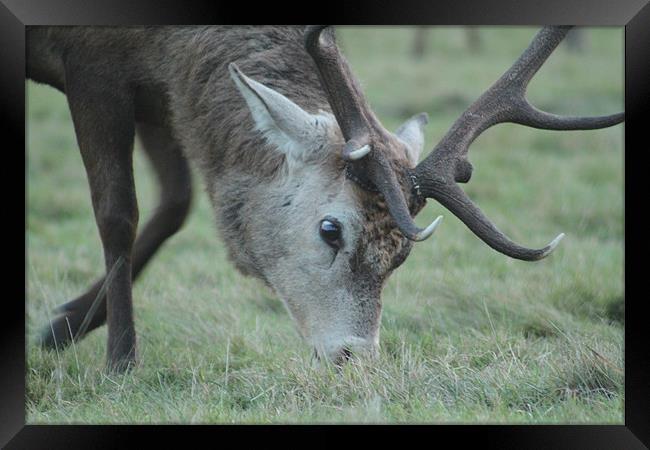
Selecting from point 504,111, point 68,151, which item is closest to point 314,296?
point 504,111

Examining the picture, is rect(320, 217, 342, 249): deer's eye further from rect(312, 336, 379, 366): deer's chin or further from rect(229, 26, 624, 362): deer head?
rect(312, 336, 379, 366): deer's chin

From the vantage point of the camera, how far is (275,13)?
181 inches

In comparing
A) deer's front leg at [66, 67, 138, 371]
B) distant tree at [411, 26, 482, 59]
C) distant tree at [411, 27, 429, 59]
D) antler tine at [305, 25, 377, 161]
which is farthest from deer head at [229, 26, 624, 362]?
distant tree at [411, 27, 429, 59]

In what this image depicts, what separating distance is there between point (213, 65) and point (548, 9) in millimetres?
1761

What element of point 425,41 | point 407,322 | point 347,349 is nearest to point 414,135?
point 407,322

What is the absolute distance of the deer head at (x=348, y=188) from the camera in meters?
4.81

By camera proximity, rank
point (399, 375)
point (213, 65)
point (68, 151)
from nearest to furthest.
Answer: point (399, 375) < point (213, 65) < point (68, 151)

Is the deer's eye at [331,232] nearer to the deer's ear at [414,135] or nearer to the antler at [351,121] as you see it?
the antler at [351,121]

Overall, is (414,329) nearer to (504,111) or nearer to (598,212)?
(504,111)

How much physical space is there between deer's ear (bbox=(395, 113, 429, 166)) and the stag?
0.01m

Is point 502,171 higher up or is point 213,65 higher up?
point 213,65

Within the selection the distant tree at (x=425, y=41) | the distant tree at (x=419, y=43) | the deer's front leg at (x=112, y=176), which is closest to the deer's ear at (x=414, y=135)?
the deer's front leg at (x=112, y=176)

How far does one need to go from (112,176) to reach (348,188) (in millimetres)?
1385

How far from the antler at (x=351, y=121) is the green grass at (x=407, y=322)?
82 cm
